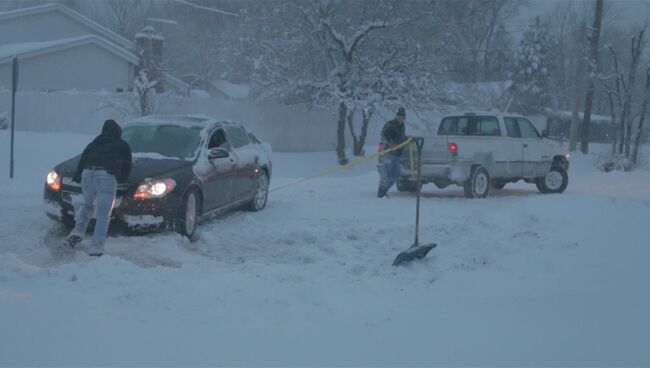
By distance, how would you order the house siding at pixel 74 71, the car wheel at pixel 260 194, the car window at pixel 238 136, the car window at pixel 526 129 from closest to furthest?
1. the car window at pixel 238 136
2. the car wheel at pixel 260 194
3. the car window at pixel 526 129
4. the house siding at pixel 74 71

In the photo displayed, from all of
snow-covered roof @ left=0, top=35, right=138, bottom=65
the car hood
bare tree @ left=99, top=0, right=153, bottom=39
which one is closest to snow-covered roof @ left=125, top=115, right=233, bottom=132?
the car hood

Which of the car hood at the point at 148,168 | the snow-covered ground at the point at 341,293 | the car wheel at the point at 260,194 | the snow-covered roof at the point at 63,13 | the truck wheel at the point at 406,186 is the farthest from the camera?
the snow-covered roof at the point at 63,13

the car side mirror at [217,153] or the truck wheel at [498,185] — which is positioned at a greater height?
the car side mirror at [217,153]

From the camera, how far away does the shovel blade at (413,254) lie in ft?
26.9

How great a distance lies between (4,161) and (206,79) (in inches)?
970

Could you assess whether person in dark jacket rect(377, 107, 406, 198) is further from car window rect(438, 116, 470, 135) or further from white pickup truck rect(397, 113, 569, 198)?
car window rect(438, 116, 470, 135)

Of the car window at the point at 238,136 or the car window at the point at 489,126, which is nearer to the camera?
the car window at the point at 238,136

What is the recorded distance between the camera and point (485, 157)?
1463 cm

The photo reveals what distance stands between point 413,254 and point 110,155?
11.2 feet

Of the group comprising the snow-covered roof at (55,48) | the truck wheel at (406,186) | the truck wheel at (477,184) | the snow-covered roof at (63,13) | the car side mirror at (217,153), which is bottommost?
the truck wheel at (406,186)

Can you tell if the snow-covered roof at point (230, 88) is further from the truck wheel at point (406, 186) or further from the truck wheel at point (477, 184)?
the truck wheel at point (477, 184)

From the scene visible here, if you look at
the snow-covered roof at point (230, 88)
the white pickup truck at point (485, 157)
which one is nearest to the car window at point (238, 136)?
the white pickup truck at point (485, 157)

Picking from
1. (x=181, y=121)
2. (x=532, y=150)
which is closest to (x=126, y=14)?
(x=532, y=150)

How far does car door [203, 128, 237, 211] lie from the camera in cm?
1047
